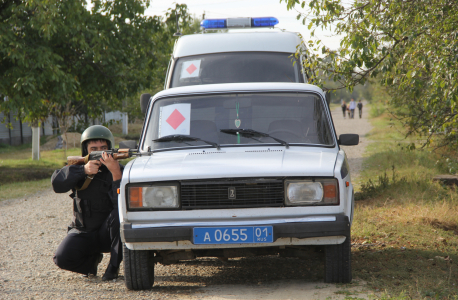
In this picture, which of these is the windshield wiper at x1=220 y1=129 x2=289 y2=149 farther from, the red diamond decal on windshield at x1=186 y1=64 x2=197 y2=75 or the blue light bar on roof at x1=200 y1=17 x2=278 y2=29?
the blue light bar on roof at x1=200 y1=17 x2=278 y2=29

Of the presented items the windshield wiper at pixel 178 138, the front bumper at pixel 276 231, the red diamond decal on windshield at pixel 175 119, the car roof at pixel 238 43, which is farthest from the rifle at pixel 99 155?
the car roof at pixel 238 43

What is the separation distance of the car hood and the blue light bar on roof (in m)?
5.78

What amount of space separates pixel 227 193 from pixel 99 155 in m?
1.48

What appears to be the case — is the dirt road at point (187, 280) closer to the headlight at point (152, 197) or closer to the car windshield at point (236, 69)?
the headlight at point (152, 197)

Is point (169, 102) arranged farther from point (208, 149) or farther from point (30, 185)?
point (30, 185)

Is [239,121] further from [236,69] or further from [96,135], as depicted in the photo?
[236,69]

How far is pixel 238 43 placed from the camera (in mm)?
8336

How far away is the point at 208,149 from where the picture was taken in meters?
4.72

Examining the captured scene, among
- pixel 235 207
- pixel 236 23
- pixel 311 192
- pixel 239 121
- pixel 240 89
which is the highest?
pixel 236 23

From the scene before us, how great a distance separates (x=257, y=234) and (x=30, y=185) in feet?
35.7

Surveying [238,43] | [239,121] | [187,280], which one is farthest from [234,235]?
[238,43]

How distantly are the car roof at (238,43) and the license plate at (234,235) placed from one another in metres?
4.73

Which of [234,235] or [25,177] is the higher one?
[234,235]

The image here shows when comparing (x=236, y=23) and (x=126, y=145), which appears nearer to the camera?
(x=126, y=145)
